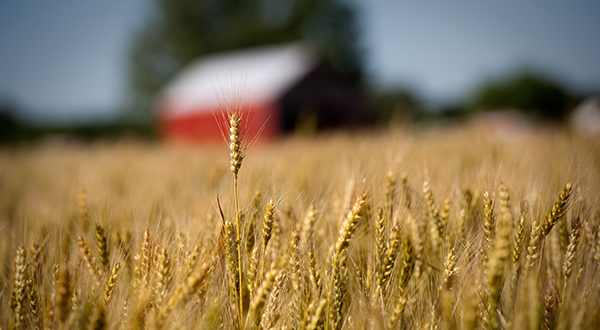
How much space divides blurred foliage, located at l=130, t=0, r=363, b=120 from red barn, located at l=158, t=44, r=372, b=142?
11.4 meters

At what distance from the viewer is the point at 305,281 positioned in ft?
3.29

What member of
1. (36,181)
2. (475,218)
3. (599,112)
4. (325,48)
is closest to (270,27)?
(325,48)

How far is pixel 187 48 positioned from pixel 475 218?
1256 inches

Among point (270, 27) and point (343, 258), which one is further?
point (270, 27)

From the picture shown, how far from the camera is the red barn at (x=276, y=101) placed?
47.6ft

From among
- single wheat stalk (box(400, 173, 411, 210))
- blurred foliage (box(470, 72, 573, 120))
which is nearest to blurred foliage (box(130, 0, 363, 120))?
blurred foliage (box(470, 72, 573, 120))

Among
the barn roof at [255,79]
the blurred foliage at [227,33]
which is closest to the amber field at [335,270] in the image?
the barn roof at [255,79]

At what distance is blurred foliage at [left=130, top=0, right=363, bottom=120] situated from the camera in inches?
1150

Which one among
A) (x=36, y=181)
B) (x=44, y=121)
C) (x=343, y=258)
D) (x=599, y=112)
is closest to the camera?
(x=343, y=258)

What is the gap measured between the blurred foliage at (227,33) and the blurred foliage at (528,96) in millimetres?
25484

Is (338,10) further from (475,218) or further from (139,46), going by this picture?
(475,218)

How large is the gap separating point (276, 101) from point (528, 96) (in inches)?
1876

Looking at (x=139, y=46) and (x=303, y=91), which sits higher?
(x=139, y=46)

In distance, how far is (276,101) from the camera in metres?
14.2
